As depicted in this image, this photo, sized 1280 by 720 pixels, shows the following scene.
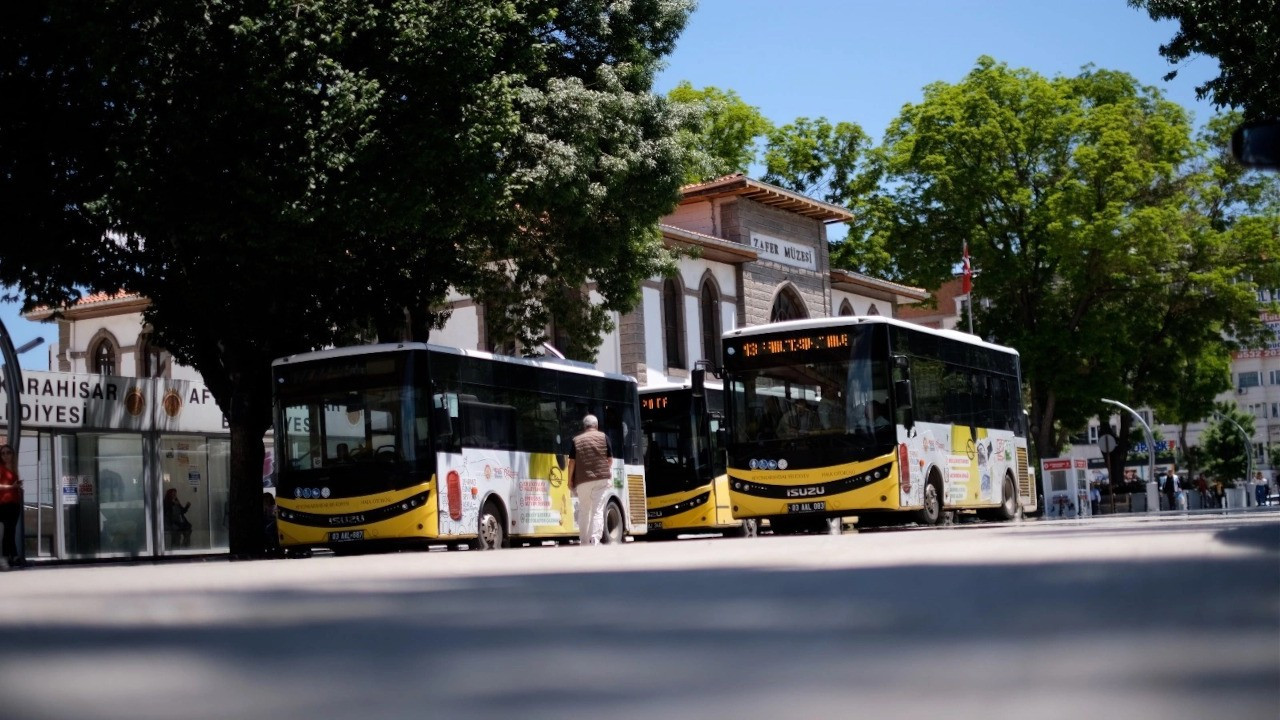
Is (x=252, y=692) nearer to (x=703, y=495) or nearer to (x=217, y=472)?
(x=703, y=495)

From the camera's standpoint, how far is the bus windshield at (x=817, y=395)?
24797 mm

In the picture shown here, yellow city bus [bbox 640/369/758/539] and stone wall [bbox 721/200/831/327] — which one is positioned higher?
stone wall [bbox 721/200/831/327]

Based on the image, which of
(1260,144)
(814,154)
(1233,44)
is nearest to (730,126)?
(814,154)

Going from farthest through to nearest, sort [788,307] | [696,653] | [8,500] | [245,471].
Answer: [788,307]
[245,471]
[8,500]
[696,653]

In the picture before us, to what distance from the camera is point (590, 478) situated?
2275cm

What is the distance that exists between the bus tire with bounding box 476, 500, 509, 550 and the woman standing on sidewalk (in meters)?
6.24

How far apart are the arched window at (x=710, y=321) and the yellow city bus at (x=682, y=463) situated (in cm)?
1180

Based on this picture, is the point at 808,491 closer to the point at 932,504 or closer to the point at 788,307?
the point at 932,504

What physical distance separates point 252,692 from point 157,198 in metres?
19.5

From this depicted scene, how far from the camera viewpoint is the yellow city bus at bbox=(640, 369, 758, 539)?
109 ft

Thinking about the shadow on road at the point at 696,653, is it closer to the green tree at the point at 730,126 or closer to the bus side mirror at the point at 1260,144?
the bus side mirror at the point at 1260,144

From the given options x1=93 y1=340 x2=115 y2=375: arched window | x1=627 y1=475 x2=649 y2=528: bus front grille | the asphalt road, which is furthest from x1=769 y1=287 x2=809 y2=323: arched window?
the asphalt road

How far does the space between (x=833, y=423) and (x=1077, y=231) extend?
28.6 metres

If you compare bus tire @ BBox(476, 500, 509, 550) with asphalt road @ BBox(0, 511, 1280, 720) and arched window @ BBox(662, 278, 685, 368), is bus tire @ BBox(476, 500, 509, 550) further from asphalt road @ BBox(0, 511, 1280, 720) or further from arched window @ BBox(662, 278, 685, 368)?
arched window @ BBox(662, 278, 685, 368)
